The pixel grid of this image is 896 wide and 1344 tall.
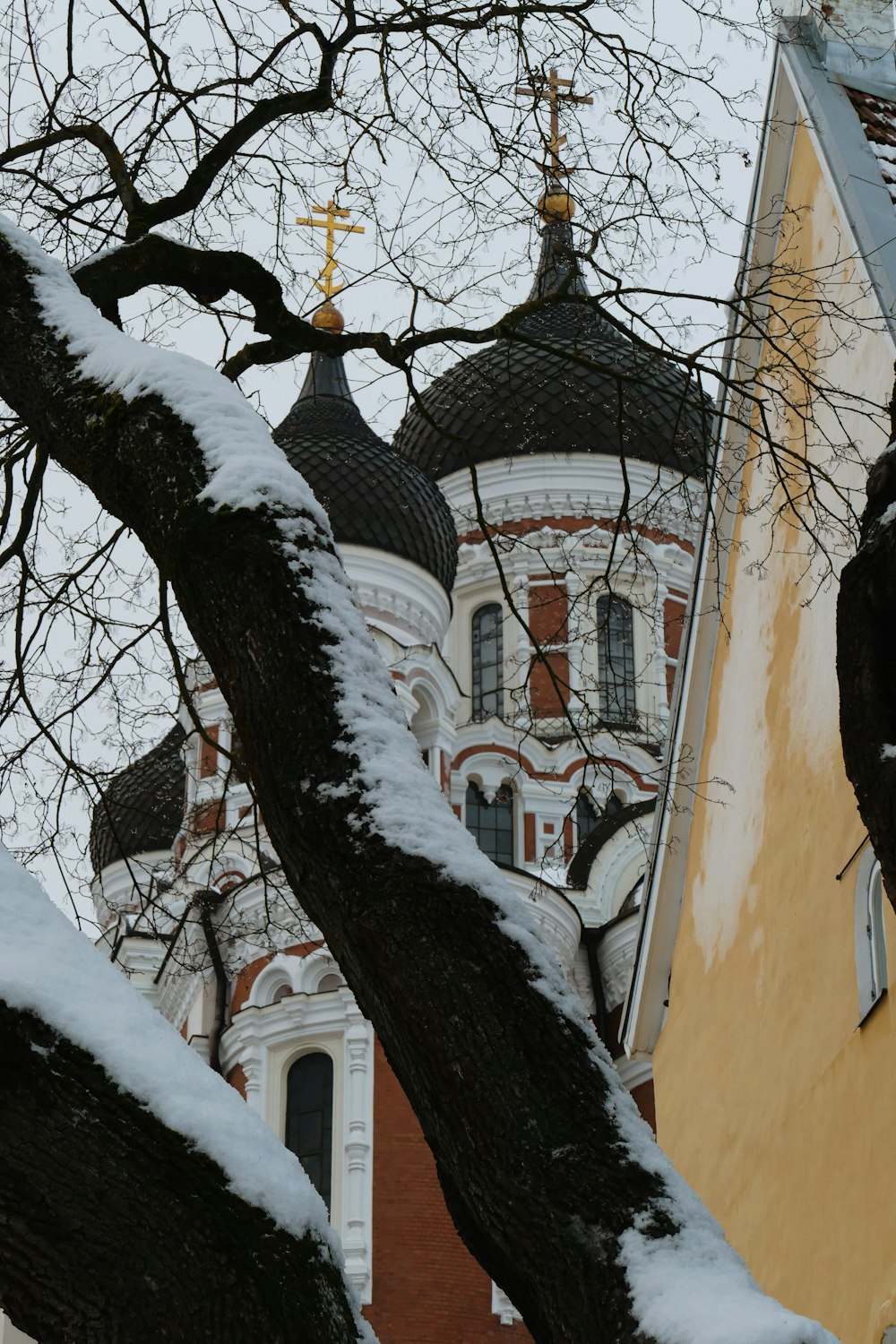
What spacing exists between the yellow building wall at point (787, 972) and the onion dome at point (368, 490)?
1637 cm

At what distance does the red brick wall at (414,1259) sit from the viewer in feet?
70.9

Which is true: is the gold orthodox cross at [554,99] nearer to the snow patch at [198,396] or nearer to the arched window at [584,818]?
the snow patch at [198,396]

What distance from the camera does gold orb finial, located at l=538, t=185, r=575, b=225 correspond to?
25.8 feet

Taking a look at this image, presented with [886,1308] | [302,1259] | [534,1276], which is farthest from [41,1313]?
[886,1308]

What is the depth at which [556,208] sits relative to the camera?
861 centimetres

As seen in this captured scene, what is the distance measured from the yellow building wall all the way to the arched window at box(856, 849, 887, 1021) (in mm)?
63

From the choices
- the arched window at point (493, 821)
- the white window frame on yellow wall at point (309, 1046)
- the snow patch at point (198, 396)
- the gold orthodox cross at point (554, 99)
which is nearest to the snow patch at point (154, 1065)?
the snow patch at point (198, 396)

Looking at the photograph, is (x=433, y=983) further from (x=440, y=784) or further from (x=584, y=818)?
(x=584, y=818)

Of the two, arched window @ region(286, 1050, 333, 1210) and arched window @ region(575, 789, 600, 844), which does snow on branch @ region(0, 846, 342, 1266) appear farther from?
arched window @ region(575, 789, 600, 844)

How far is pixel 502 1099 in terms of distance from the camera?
10.7 ft

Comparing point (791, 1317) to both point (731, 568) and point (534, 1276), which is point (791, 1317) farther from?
point (731, 568)

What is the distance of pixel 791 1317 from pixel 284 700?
54.8 inches

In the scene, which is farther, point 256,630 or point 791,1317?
point 256,630

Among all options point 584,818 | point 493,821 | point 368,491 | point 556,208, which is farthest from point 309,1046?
point 556,208
